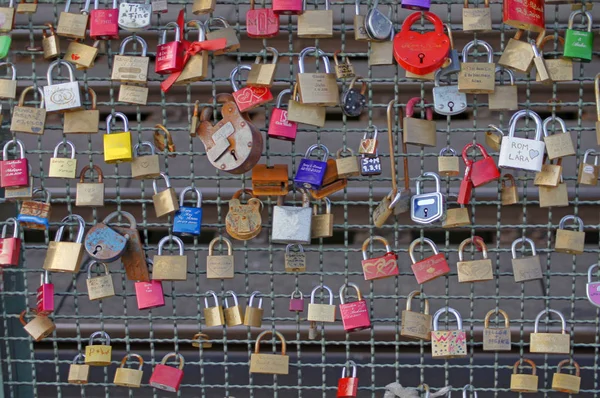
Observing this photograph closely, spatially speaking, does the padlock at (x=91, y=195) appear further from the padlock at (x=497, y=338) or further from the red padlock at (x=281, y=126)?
the padlock at (x=497, y=338)

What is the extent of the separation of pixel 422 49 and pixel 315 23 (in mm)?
306

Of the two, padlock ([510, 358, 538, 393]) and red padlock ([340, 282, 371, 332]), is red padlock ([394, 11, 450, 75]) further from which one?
padlock ([510, 358, 538, 393])

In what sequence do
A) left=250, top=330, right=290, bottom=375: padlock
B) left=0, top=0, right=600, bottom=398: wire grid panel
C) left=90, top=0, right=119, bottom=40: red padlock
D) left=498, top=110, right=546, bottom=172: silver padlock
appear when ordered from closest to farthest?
left=498, top=110, right=546, bottom=172: silver padlock < left=90, top=0, right=119, bottom=40: red padlock < left=250, top=330, right=290, bottom=375: padlock < left=0, top=0, right=600, bottom=398: wire grid panel

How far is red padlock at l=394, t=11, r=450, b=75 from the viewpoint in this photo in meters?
1.98


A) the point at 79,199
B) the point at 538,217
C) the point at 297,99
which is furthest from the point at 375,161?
the point at 538,217

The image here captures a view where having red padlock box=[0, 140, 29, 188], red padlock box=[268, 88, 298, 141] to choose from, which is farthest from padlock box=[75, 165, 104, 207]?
red padlock box=[268, 88, 298, 141]

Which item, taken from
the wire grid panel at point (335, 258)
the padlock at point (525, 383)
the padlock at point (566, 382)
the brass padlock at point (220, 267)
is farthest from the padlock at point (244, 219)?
the padlock at point (566, 382)

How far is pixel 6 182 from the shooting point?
2164mm

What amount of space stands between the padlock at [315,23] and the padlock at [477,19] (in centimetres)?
38

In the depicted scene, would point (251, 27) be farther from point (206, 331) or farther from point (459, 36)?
point (206, 331)

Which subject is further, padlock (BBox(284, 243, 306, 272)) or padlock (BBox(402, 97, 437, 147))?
padlock (BBox(284, 243, 306, 272))

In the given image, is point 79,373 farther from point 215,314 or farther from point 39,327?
point 215,314

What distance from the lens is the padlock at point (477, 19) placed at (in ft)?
6.55

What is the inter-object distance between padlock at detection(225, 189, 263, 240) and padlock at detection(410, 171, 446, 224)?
0.45 m
